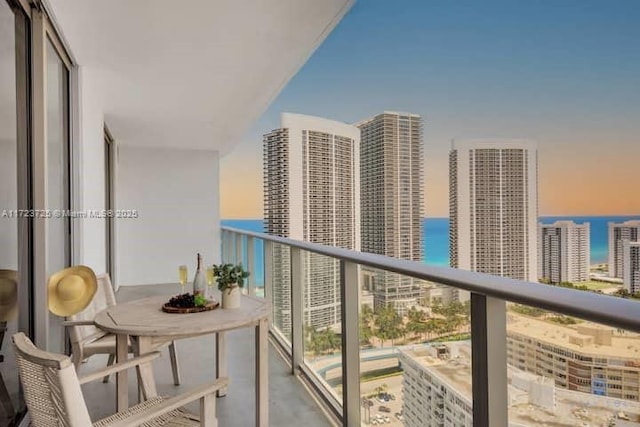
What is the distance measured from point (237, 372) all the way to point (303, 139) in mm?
6165

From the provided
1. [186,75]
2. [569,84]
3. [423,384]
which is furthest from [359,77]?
[423,384]

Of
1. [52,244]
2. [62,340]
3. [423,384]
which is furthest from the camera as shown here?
[62,340]

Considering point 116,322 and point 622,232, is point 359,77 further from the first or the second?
point 116,322

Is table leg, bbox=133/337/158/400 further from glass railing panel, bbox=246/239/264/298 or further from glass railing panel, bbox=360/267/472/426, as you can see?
glass railing panel, bbox=246/239/264/298

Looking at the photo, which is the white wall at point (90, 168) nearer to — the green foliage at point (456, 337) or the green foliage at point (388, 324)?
the green foliage at point (388, 324)

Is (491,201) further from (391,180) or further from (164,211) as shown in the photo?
(164,211)

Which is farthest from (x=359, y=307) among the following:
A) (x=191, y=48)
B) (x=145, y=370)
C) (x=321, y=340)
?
(x=191, y=48)

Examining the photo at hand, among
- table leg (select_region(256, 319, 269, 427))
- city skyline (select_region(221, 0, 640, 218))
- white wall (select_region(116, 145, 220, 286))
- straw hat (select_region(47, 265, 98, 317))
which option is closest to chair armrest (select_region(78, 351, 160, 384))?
table leg (select_region(256, 319, 269, 427))

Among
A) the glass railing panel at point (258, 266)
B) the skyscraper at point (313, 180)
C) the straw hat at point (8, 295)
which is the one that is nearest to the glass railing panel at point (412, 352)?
the straw hat at point (8, 295)

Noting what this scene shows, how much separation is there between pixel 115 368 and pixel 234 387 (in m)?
1.40

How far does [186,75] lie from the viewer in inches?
154

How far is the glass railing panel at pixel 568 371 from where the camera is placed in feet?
3.06

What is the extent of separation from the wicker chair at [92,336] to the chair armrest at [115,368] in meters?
0.68

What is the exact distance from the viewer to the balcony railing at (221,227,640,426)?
1.00 m
